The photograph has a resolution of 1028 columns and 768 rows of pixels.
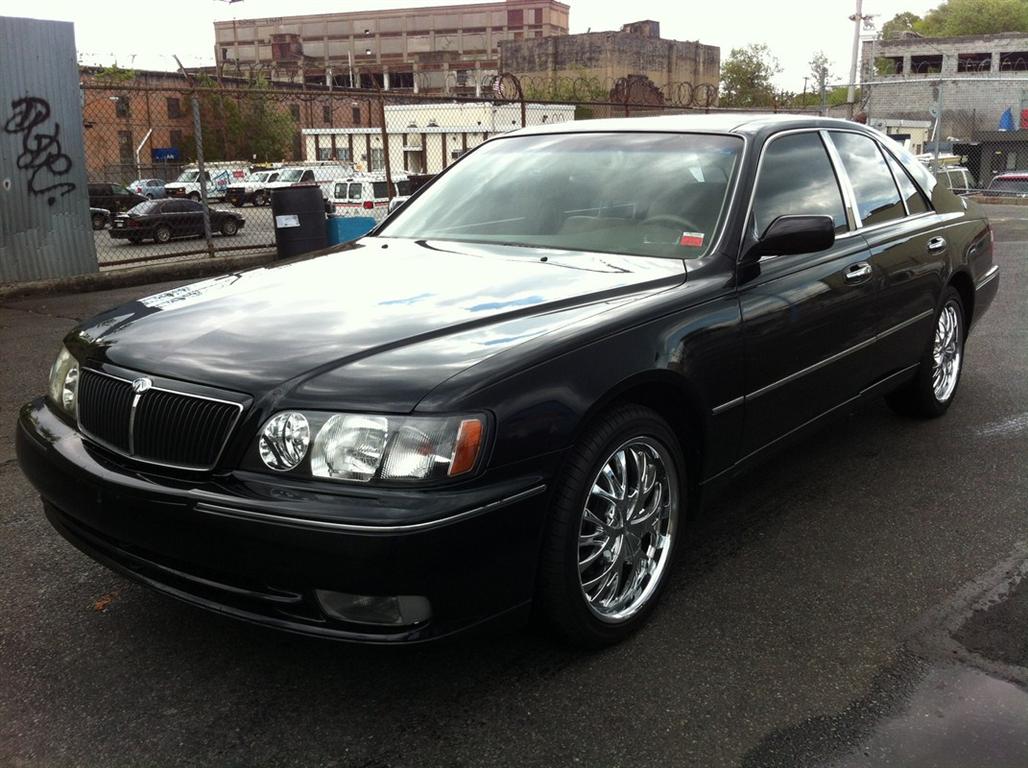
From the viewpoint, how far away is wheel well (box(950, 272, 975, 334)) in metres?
5.36

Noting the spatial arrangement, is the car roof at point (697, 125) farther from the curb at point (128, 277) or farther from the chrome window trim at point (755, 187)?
the curb at point (128, 277)

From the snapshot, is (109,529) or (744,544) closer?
(109,529)

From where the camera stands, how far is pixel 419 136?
4378 centimetres

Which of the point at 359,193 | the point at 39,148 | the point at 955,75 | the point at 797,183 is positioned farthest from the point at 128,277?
the point at 955,75

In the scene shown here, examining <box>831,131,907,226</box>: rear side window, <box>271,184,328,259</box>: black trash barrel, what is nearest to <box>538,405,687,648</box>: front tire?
<box>831,131,907,226</box>: rear side window

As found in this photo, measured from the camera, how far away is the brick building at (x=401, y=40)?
387ft

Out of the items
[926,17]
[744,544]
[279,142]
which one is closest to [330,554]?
[744,544]

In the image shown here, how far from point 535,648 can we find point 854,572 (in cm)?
131

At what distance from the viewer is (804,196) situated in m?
4.06

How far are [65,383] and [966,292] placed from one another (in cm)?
474

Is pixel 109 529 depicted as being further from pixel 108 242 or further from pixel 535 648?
pixel 108 242

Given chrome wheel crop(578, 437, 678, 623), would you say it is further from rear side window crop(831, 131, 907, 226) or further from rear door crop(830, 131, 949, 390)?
rear side window crop(831, 131, 907, 226)

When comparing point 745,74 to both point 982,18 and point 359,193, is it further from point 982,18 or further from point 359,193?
point 359,193

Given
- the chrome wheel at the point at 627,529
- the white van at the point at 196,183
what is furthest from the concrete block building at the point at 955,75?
the chrome wheel at the point at 627,529
